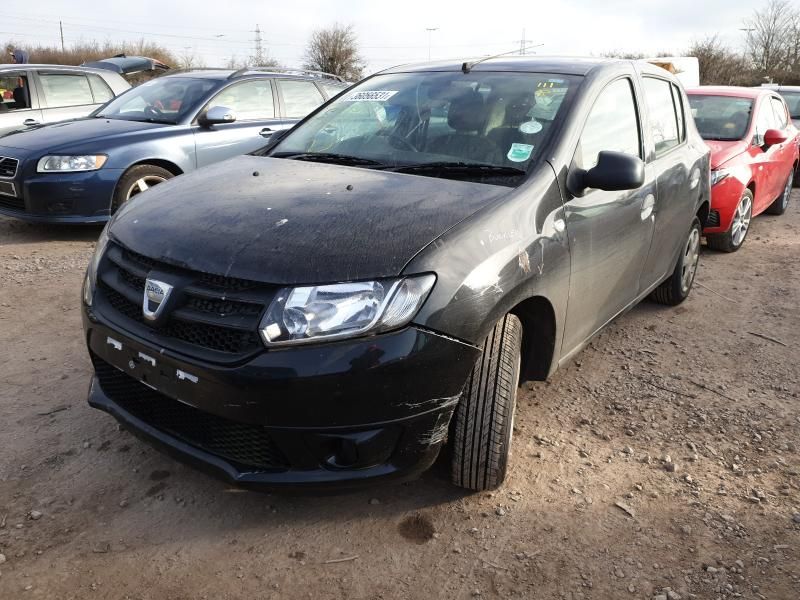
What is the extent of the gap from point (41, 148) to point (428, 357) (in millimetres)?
5233

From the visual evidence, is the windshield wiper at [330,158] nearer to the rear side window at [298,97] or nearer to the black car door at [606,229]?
the black car door at [606,229]

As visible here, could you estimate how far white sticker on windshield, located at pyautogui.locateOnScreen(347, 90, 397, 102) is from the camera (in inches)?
133

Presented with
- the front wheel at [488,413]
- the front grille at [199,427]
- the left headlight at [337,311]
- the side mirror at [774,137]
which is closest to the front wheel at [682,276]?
the front wheel at [488,413]

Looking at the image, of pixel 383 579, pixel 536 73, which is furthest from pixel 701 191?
pixel 383 579

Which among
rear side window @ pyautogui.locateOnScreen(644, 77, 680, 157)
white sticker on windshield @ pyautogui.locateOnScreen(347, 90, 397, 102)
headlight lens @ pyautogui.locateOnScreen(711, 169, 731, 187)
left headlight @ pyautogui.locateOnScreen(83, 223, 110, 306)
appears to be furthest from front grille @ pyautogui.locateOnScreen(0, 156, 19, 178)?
headlight lens @ pyautogui.locateOnScreen(711, 169, 731, 187)

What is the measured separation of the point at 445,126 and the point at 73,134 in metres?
4.53

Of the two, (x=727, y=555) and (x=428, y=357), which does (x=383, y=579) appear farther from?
(x=727, y=555)

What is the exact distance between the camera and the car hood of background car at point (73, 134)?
5801mm

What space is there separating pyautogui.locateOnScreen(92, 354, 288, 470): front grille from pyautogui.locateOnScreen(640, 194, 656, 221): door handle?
2280 mm

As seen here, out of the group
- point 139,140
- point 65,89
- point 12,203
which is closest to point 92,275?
point 139,140

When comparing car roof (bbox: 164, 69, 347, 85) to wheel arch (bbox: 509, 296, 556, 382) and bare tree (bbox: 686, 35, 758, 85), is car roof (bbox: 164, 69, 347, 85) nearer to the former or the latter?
wheel arch (bbox: 509, 296, 556, 382)

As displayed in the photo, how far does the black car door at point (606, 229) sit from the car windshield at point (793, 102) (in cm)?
995

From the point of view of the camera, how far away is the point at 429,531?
2373 millimetres

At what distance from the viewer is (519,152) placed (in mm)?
2721
